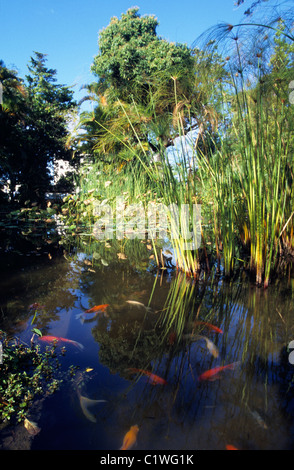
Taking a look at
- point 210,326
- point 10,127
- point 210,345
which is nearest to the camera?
point 210,345

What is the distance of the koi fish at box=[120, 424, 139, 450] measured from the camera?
63cm

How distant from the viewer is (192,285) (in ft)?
5.84

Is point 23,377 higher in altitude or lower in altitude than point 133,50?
lower

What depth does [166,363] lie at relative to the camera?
94 cm

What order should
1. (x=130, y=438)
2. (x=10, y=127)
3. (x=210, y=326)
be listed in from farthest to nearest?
(x=10, y=127) < (x=210, y=326) < (x=130, y=438)

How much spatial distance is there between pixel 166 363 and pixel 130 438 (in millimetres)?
313

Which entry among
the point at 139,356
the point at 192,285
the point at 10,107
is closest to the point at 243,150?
the point at 192,285

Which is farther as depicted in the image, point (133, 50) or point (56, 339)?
point (133, 50)

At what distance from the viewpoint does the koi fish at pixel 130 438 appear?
631mm

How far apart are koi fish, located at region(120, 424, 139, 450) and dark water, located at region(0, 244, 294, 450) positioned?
1 centimetres

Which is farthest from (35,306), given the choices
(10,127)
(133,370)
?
(10,127)

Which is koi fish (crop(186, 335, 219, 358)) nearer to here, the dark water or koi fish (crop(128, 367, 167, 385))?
the dark water

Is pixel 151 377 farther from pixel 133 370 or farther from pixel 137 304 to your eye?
pixel 137 304

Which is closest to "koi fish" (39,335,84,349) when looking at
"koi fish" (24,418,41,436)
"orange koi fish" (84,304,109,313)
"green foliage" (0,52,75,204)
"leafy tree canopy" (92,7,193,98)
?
"orange koi fish" (84,304,109,313)
